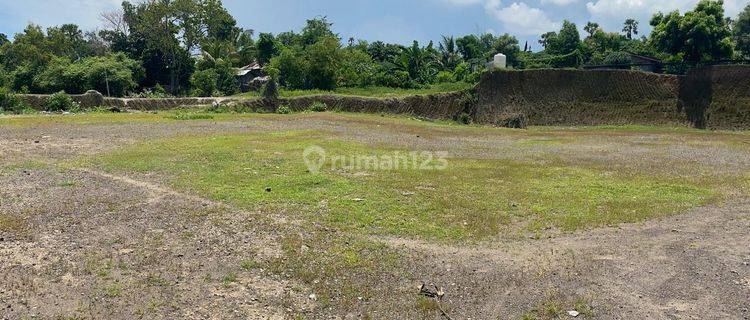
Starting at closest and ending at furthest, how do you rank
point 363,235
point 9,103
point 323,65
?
point 363,235 < point 9,103 < point 323,65

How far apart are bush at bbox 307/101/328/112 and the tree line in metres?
6.74

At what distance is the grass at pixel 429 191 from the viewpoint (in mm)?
10414

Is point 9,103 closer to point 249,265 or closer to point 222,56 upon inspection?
point 222,56

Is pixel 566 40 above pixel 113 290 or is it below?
above

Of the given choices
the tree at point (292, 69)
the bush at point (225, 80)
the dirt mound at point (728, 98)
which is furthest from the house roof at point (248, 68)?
the dirt mound at point (728, 98)

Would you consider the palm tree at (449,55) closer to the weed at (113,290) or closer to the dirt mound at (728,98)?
the dirt mound at (728,98)

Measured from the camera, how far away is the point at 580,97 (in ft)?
132

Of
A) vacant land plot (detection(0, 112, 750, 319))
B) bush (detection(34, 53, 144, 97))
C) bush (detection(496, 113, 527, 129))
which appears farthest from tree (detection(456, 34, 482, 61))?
vacant land plot (detection(0, 112, 750, 319))

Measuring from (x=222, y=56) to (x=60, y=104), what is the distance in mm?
23532

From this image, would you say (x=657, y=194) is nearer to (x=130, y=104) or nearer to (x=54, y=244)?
(x=54, y=244)

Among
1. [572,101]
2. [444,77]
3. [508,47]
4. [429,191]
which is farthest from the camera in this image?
[508,47]

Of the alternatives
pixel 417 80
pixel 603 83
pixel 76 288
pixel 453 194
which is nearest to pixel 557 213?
pixel 453 194

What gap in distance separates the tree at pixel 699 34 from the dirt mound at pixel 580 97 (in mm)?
6403

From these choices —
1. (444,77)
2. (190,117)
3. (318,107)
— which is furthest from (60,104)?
(444,77)
